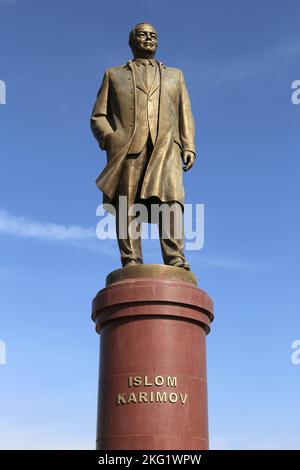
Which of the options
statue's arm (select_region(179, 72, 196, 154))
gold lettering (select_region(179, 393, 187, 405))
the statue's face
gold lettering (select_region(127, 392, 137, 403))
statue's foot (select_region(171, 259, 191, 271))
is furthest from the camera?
the statue's face

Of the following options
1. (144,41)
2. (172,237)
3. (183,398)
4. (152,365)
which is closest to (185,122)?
(144,41)

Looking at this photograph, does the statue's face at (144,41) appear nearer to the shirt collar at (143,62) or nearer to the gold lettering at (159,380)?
the shirt collar at (143,62)

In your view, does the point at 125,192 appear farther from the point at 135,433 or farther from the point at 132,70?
the point at 135,433

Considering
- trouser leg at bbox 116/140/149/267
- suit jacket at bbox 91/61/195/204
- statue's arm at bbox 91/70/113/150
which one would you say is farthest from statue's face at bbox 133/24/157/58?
trouser leg at bbox 116/140/149/267

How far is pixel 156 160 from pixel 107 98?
170 centimetres

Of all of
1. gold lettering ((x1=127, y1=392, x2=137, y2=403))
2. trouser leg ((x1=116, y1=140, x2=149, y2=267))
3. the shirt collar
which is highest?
the shirt collar

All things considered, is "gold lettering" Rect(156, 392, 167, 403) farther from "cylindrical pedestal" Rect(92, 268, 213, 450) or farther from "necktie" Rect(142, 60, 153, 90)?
"necktie" Rect(142, 60, 153, 90)

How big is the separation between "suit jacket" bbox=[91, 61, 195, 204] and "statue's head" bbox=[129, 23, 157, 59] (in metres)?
0.27

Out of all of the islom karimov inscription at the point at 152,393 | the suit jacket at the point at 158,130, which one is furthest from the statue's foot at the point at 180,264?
the islom karimov inscription at the point at 152,393

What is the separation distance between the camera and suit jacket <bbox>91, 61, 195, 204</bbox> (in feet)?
35.3

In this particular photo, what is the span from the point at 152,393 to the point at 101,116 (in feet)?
16.9

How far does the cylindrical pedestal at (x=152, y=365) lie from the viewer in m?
8.76

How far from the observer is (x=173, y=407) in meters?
8.87

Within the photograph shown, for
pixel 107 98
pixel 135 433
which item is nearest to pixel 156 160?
pixel 107 98
